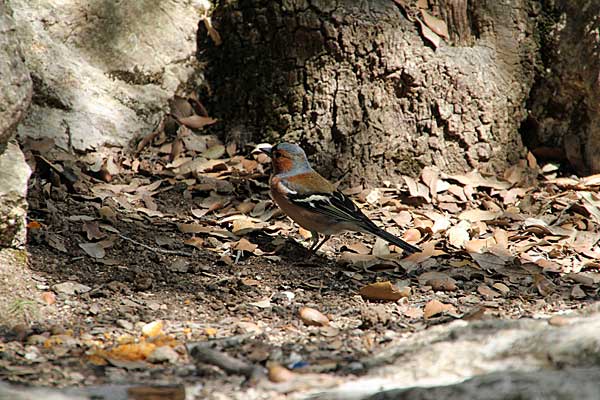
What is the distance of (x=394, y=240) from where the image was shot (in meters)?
5.89

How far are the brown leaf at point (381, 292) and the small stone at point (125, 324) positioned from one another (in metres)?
1.52

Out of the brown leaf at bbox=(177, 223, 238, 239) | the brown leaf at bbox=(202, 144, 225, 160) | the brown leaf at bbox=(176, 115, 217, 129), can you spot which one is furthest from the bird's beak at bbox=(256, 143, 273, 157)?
the brown leaf at bbox=(177, 223, 238, 239)

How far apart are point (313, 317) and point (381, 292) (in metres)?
0.66

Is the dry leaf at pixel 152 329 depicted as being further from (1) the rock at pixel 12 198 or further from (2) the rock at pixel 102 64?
(2) the rock at pixel 102 64

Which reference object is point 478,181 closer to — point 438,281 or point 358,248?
point 358,248

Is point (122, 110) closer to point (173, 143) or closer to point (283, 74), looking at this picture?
point (173, 143)

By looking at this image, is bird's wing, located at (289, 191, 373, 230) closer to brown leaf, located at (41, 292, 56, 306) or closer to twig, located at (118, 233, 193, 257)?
twig, located at (118, 233, 193, 257)

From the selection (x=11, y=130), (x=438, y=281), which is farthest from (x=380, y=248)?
(x=11, y=130)

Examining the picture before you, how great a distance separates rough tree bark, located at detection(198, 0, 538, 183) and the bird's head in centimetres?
43

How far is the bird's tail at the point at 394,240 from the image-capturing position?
5.86 meters

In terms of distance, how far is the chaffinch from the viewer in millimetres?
5992

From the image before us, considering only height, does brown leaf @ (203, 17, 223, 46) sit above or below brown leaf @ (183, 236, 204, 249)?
Result: above

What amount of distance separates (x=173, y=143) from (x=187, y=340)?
3117mm

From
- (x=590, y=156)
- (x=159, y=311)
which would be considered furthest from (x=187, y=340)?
(x=590, y=156)
